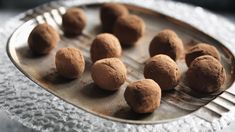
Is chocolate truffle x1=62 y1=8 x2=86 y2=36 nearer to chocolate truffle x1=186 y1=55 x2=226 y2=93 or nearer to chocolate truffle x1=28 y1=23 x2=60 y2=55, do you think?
chocolate truffle x1=28 y1=23 x2=60 y2=55

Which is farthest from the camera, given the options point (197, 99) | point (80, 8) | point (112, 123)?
point (80, 8)

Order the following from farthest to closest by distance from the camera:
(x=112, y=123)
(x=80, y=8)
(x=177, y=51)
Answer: (x=80, y=8) < (x=177, y=51) < (x=112, y=123)

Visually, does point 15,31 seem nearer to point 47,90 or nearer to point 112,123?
point 47,90

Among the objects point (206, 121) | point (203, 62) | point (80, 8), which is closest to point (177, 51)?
point (203, 62)

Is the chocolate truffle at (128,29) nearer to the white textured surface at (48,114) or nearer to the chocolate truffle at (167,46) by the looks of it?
the chocolate truffle at (167,46)

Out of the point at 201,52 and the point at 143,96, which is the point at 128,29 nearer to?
the point at 201,52

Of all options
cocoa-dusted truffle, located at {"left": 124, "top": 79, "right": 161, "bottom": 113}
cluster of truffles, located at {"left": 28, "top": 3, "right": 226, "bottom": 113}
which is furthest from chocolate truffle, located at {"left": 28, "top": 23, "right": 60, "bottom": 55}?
cocoa-dusted truffle, located at {"left": 124, "top": 79, "right": 161, "bottom": 113}

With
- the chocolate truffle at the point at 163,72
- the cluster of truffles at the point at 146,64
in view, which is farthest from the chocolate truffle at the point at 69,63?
the chocolate truffle at the point at 163,72

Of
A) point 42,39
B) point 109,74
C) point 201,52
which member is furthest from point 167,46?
point 42,39
